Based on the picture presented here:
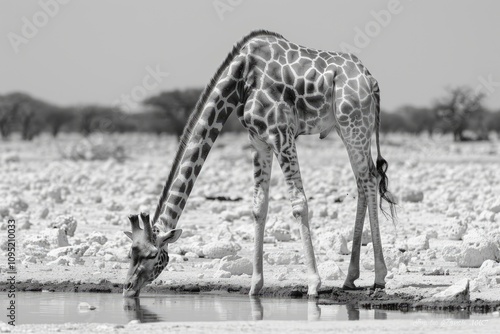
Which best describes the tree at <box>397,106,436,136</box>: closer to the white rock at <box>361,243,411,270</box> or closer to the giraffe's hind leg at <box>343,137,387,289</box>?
the white rock at <box>361,243,411,270</box>

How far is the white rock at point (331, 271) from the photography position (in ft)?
32.5

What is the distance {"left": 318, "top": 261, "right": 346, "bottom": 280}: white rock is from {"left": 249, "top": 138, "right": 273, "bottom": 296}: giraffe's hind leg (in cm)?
67

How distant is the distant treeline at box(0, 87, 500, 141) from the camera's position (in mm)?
59156

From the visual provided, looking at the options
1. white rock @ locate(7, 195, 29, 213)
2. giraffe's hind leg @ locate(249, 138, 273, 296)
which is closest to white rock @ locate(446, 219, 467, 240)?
giraffe's hind leg @ locate(249, 138, 273, 296)

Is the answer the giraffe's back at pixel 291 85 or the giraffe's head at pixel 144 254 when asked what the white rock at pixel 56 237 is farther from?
the giraffe's back at pixel 291 85

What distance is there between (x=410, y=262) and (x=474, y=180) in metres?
10.8

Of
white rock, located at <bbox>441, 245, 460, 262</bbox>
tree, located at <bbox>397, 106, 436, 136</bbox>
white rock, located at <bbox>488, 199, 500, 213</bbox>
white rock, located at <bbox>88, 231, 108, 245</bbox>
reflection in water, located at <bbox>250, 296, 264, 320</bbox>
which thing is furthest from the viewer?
tree, located at <bbox>397, 106, 436, 136</bbox>

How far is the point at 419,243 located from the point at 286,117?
283 centimetres

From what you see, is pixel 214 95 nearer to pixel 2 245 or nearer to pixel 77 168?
pixel 2 245

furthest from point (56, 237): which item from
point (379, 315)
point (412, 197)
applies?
point (412, 197)

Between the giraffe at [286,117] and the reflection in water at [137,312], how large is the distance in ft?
2.44

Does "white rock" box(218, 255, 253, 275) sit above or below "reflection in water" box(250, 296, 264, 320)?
above

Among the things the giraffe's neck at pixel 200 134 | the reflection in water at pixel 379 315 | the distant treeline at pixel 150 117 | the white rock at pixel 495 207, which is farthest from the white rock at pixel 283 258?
the distant treeline at pixel 150 117

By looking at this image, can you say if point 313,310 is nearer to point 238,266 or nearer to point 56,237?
point 238,266
